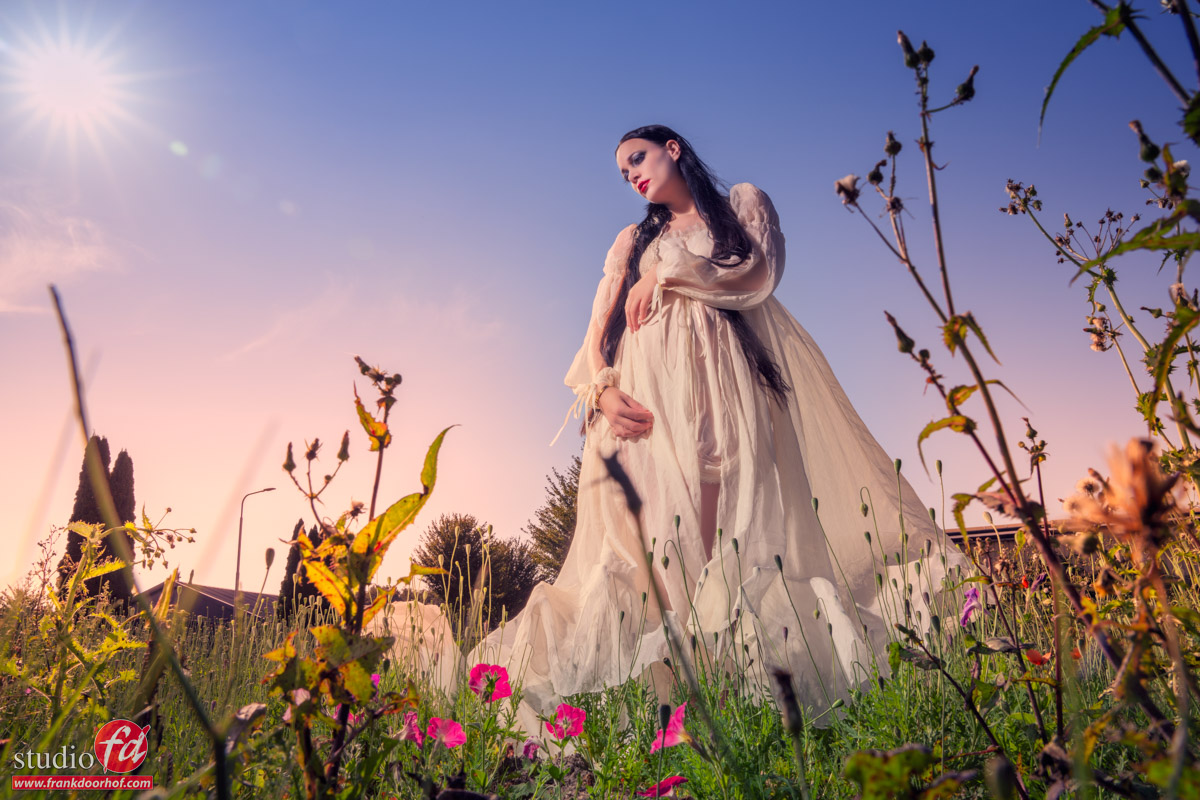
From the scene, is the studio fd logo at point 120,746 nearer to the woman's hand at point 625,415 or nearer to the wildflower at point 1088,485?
the wildflower at point 1088,485

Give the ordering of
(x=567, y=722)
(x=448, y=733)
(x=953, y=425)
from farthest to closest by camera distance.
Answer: (x=567, y=722), (x=448, y=733), (x=953, y=425)

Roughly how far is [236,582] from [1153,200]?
2094mm

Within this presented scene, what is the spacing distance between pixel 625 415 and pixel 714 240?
39.9 inches

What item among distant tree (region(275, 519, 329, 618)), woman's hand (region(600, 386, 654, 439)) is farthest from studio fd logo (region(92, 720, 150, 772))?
woman's hand (region(600, 386, 654, 439))

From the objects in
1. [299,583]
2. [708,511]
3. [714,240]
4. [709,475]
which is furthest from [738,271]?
[299,583]

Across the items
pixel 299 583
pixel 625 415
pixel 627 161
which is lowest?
pixel 299 583

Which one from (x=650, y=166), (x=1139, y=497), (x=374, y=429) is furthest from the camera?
(x=650, y=166)

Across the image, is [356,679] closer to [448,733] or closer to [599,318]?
[448,733]

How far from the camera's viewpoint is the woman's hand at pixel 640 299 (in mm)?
3176

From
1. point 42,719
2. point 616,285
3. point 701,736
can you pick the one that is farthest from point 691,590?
point 42,719

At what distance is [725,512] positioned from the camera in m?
2.69

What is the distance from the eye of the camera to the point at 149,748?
0.98 meters

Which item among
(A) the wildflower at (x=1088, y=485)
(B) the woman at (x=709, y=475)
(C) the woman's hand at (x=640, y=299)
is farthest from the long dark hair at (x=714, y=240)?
(A) the wildflower at (x=1088, y=485)

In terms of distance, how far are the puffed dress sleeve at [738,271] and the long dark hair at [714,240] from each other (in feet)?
0.19
